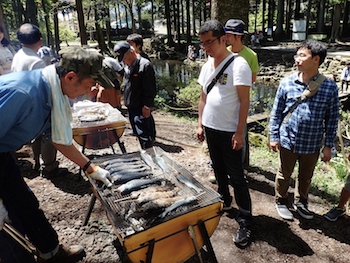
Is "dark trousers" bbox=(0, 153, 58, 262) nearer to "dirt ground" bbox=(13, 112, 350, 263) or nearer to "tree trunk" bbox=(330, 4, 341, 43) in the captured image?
A: "dirt ground" bbox=(13, 112, 350, 263)

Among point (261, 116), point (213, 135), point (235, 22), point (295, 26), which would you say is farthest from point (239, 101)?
point (295, 26)

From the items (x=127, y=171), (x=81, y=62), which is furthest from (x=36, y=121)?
(x=127, y=171)

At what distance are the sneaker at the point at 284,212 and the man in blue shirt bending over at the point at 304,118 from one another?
0.01m

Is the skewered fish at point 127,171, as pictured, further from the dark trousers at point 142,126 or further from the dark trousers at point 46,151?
the dark trousers at point 142,126

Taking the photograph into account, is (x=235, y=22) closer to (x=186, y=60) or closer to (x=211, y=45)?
(x=211, y=45)

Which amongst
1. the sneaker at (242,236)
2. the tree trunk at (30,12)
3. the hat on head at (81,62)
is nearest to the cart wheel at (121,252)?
the sneaker at (242,236)

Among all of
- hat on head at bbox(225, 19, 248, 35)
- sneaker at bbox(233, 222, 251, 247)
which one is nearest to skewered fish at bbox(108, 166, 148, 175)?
sneaker at bbox(233, 222, 251, 247)

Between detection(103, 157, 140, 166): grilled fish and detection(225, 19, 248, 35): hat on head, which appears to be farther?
detection(225, 19, 248, 35): hat on head

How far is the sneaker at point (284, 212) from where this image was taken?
12.0ft

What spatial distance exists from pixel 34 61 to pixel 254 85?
17.7 meters

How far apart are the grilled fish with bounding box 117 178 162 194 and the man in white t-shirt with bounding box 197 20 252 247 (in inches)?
34.1

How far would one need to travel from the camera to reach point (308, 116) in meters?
3.18

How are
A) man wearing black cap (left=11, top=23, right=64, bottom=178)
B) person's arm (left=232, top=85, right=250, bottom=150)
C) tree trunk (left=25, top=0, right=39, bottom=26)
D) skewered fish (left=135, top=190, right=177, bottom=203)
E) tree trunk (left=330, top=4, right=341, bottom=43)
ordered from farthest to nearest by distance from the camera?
tree trunk (left=330, top=4, right=341, bottom=43) → tree trunk (left=25, top=0, right=39, bottom=26) → man wearing black cap (left=11, top=23, right=64, bottom=178) → person's arm (left=232, top=85, right=250, bottom=150) → skewered fish (left=135, top=190, right=177, bottom=203)

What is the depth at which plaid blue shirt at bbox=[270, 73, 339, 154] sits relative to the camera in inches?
123
